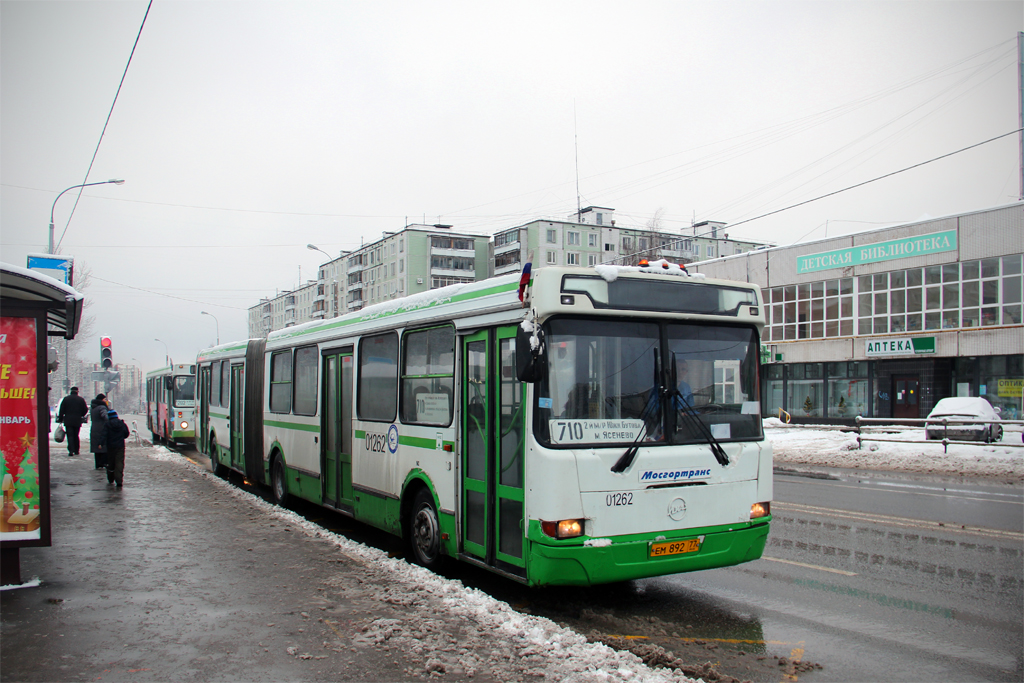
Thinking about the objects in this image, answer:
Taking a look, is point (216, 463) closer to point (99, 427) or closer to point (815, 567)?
point (99, 427)

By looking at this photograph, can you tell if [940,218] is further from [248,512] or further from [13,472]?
[13,472]

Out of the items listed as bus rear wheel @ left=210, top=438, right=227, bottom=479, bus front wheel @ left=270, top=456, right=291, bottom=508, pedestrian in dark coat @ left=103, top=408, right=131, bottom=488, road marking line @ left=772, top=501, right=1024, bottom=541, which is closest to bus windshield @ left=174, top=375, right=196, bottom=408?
bus rear wheel @ left=210, top=438, right=227, bottom=479

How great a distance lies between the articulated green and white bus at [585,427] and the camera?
229 inches

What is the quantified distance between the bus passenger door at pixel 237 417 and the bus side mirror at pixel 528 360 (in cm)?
1029

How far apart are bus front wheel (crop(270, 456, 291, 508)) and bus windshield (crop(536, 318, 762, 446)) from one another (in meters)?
7.77

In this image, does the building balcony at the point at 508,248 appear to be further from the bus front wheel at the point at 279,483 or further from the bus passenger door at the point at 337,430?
the bus passenger door at the point at 337,430

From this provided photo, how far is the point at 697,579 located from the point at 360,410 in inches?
175

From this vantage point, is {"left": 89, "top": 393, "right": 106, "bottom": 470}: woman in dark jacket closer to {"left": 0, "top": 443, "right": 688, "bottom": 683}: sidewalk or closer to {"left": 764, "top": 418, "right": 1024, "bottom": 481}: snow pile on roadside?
{"left": 0, "top": 443, "right": 688, "bottom": 683}: sidewalk

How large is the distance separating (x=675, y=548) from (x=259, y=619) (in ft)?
10.8

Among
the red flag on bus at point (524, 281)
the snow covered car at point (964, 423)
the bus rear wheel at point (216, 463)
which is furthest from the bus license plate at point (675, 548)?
the snow covered car at point (964, 423)

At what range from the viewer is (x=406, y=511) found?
819 centimetres

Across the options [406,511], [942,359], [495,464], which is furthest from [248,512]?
[942,359]

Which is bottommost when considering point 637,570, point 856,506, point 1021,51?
point 856,506

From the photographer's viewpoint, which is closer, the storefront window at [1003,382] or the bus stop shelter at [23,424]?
the bus stop shelter at [23,424]
